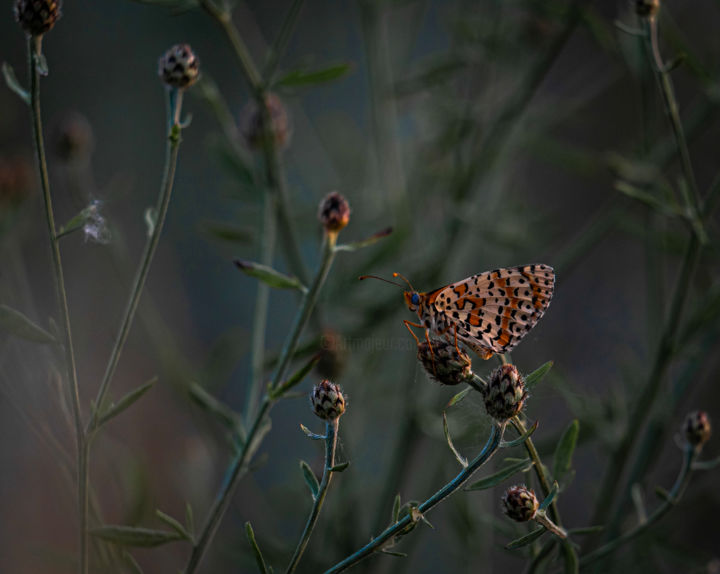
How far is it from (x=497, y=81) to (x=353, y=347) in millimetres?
573

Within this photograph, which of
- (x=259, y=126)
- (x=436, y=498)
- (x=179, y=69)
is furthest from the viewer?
(x=259, y=126)

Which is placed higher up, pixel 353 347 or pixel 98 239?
pixel 98 239

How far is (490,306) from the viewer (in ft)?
2.44

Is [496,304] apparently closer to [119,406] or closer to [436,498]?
[436,498]

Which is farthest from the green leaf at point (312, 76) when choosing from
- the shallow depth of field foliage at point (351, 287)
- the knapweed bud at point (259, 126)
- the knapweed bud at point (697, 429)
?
the knapweed bud at point (697, 429)

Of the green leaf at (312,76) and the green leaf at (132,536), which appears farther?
the green leaf at (312,76)

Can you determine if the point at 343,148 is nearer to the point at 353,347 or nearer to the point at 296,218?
the point at 296,218

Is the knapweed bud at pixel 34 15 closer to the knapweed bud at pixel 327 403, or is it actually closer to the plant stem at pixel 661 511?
the knapweed bud at pixel 327 403

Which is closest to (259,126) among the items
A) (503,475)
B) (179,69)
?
(179,69)

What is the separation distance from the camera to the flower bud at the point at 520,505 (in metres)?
0.58

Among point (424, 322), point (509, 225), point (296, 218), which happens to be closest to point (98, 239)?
point (424, 322)

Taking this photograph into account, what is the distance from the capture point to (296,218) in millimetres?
1199

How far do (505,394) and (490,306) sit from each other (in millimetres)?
187

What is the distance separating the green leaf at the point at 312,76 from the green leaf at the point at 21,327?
0.38 metres
